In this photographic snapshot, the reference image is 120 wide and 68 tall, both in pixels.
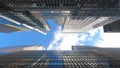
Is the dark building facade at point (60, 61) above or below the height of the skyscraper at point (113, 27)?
below

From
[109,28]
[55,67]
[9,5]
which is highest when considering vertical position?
[9,5]

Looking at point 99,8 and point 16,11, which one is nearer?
point 99,8

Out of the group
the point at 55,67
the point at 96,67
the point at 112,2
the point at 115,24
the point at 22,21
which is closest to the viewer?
the point at 96,67

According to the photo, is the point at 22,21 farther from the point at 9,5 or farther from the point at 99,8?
the point at 99,8

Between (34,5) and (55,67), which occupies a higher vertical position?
(34,5)

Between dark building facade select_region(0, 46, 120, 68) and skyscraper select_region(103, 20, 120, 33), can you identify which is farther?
skyscraper select_region(103, 20, 120, 33)

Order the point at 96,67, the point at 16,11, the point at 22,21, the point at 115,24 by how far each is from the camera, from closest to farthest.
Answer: the point at 96,67
the point at 16,11
the point at 22,21
the point at 115,24

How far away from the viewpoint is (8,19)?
9350cm

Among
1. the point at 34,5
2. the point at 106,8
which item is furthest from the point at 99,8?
the point at 34,5

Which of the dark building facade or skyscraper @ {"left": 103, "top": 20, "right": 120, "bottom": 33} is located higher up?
skyscraper @ {"left": 103, "top": 20, "right": 120, "bottom": 33}

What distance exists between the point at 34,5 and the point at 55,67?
30.5 metres

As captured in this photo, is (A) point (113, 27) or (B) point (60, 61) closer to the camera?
(B) point (60, 61)

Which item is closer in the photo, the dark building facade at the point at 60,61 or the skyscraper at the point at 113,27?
the dark building facade at the point at 60,61

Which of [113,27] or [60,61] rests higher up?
[113,27]
